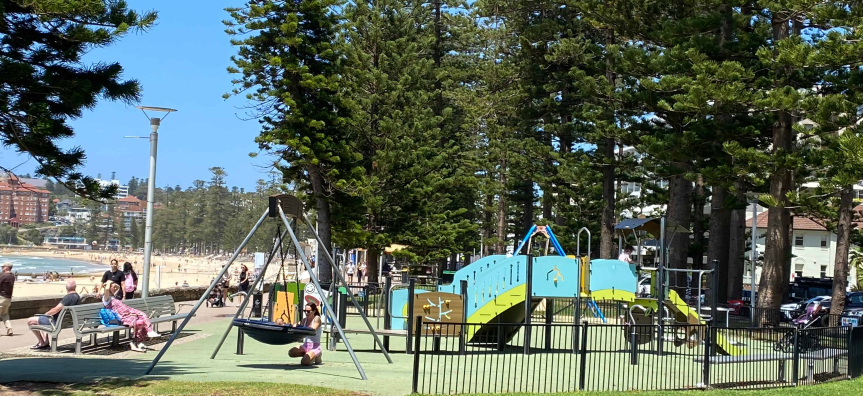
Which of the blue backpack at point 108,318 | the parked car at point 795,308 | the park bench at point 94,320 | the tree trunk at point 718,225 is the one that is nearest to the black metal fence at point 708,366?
the park bench at point 94,320

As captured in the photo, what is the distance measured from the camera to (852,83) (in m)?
23.4

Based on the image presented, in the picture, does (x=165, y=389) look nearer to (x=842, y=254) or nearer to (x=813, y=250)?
(x=842, y=254)

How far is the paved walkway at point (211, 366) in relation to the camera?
11195 mm

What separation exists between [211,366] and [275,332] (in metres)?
1.33

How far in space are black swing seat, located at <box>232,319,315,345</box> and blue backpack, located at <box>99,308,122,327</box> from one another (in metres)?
3.51

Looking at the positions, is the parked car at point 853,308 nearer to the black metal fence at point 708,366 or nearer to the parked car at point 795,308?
the parked car at point 795,308

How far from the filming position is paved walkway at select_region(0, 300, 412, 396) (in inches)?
441

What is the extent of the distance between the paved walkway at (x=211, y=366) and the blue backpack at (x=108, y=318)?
46 cm

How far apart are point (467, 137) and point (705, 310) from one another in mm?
28007

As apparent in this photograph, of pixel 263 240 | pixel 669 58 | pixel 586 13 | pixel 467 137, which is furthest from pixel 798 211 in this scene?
pixel 263 240

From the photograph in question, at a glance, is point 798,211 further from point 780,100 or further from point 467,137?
point 467,137

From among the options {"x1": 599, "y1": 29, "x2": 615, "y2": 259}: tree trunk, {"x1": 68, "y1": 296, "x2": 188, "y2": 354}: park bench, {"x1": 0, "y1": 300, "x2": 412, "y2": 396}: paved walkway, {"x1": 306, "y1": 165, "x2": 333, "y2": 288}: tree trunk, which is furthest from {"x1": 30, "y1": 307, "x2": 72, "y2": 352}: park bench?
{"x1": 599, "y1": 29, "x2": 615, "y2": 259}: tree trunk

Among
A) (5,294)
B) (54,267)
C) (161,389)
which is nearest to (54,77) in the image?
(161,389)

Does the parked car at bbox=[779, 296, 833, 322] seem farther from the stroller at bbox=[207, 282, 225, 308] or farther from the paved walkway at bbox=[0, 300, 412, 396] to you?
the paved walkway at bbox=[0, 300, 412, 396]
